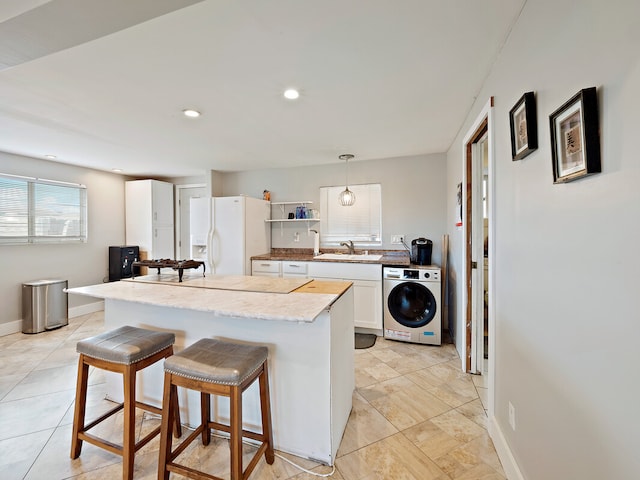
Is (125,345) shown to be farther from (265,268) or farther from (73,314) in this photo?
(73,314)

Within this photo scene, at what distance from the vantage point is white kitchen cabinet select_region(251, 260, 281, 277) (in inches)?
157

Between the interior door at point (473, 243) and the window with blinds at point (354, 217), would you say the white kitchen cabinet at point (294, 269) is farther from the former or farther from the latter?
the interior door at point (473, 243)

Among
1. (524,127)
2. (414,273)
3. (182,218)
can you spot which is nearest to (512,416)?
(524,127)

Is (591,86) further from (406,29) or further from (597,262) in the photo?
(406,29)

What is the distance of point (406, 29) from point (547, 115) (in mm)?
831

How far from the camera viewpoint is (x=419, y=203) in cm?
393

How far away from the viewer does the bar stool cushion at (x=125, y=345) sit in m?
1.49

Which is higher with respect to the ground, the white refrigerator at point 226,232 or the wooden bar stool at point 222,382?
the white refrigerator at point 226,232

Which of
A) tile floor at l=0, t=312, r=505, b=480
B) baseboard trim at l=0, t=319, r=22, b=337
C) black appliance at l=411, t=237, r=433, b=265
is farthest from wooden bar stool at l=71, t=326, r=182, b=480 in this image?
baseboard trim at l=0, t=319, r=22, b=337

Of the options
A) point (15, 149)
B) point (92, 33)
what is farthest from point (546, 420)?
point (15, 149)

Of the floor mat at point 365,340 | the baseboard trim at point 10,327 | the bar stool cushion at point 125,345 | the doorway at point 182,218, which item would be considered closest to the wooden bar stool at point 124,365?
the bar stool cushion at point 125,345

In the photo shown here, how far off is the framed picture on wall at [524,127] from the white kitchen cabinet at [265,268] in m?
3.15

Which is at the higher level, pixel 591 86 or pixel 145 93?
pixel 145 93

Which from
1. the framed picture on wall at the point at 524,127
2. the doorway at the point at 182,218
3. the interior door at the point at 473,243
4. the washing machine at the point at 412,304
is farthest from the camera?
the doorway at the point at 182,218
